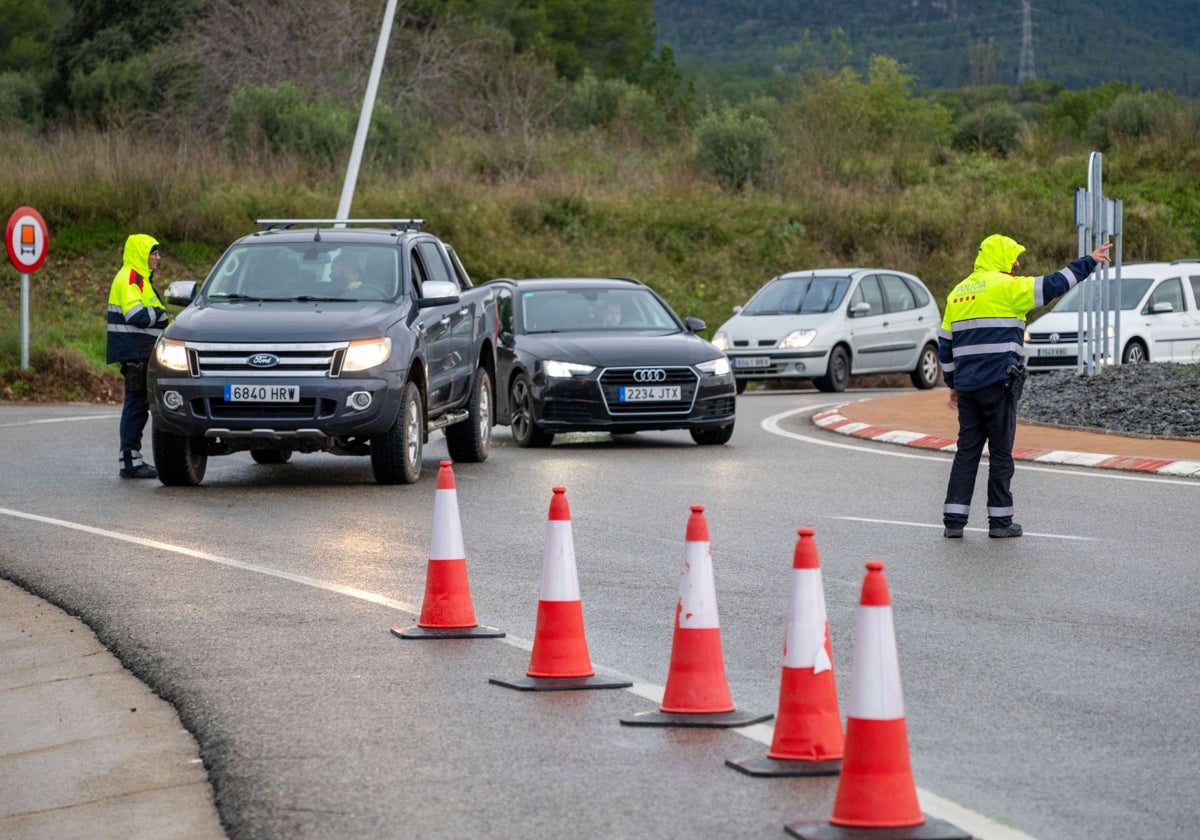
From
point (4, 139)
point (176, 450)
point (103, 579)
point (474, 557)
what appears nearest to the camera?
point (103, 579)

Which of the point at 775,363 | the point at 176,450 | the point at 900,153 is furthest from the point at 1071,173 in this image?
the point at 176,450

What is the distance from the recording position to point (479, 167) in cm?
4578

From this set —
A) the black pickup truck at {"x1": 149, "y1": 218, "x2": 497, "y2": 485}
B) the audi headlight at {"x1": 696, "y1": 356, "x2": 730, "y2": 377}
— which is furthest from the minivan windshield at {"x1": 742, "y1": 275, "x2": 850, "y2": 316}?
the black pickup truck at {"x1": 149, "y1": 218, "x2": 497, "y2": 485}

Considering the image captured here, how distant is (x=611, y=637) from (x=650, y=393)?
1033 cm

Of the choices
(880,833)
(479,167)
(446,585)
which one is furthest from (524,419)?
(479,167)

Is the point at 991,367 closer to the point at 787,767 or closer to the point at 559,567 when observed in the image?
the point at 559,567

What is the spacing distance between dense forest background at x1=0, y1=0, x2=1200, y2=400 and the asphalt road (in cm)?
1549

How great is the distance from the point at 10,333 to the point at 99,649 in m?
22.1

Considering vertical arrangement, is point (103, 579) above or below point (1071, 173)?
below

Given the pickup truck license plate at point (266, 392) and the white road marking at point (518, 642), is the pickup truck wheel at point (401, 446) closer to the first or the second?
the pickup truck license plate at point (266, 392)

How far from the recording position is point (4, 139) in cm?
4122

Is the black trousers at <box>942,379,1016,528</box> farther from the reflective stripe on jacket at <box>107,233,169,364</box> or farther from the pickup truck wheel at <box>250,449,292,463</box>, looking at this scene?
the pickup truck wheel at <box>250,449,292,463</box>

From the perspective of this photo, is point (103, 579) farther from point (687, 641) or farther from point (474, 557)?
point (687, 641)

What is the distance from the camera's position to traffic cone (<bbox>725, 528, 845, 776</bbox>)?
6.25m
